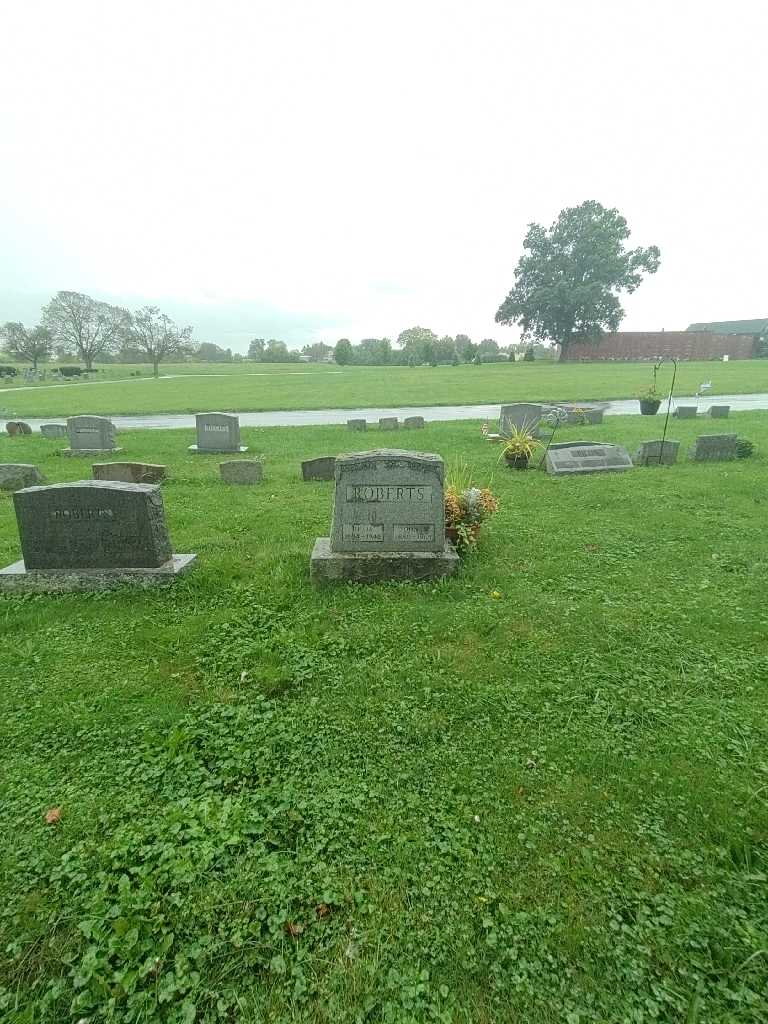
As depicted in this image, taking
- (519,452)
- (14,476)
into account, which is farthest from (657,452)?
(14,476)

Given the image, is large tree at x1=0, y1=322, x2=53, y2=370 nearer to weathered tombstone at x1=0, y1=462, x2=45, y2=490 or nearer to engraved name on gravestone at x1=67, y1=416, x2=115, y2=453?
engraved name on gravestone at x1=67, y1=416, x2=115, y2=453

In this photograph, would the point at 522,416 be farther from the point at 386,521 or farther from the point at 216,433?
the point at 386,521

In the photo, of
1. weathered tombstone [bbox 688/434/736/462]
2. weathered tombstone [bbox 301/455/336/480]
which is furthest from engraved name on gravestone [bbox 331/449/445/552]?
weathered tombstone [bbox 688/434/736/462]

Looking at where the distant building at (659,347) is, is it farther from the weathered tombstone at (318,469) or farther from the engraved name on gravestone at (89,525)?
the engraved name on gravestone at (89,525)

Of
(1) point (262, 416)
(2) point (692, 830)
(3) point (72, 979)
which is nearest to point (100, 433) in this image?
(1) point (262, 416)

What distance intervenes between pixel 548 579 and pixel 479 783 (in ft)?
9.35

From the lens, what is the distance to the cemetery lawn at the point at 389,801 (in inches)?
74.8

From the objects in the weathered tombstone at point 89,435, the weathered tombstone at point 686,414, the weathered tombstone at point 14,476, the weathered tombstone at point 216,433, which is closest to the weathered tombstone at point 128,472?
the weathered tombstone at point 14,476

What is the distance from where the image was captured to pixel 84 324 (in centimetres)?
6950

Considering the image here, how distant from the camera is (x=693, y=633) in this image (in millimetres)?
4133

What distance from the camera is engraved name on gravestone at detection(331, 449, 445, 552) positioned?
513 cm

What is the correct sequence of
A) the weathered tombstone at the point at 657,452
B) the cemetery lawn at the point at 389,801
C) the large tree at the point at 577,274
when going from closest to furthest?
1. the cemetery lawn at the point at 389,801
2. the weathered tombstone at the point at 657,452
3. the large tree at the point at 577,274

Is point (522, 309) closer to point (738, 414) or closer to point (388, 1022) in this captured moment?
point (738, 414)

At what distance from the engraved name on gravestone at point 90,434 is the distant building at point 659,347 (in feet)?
210
